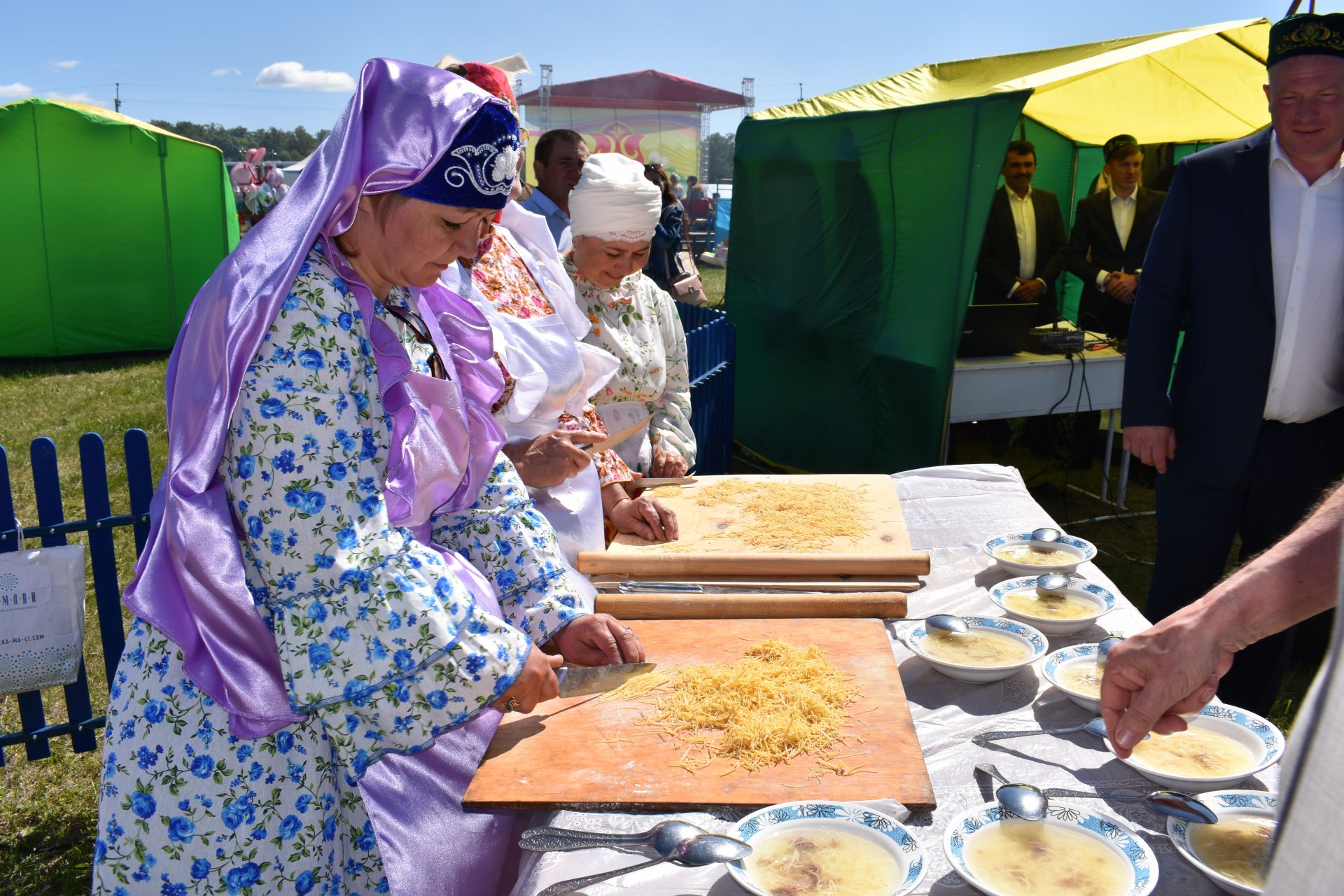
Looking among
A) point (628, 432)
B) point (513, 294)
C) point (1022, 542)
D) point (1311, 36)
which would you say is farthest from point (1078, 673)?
point (1311, 36)

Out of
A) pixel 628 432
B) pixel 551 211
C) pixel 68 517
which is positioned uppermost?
pixel 551 211

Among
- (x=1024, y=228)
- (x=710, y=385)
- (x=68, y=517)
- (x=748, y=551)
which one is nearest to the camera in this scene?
(x=748, y=551)

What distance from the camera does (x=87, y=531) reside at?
3.62 m

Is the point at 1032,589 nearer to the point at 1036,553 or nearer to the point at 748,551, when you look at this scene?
the point at 1036,553

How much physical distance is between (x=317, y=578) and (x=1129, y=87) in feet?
25.1

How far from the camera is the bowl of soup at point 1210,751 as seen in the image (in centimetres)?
142

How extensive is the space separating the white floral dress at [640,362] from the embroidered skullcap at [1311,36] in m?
2.17

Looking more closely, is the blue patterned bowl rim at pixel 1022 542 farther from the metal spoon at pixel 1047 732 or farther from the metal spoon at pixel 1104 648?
the metal spoon at pixel 1047 732

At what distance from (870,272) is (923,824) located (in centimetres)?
525

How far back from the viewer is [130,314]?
1164cm

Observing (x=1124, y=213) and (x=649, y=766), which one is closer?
(x=649, y=766)

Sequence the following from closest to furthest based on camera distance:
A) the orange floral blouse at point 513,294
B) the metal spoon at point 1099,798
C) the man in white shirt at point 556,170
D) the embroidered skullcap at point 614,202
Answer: the metal spoon at point 1099,798
the orange floral blouse at point 513,294
the embroidered skullcap at point 614,202
the man in white shirt at point 556,170

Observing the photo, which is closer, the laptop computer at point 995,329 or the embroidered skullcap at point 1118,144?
the laptop computer at point 995,329

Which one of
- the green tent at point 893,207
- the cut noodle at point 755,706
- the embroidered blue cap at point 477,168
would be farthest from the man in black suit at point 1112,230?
the embroidered blue cap at point 477,168
